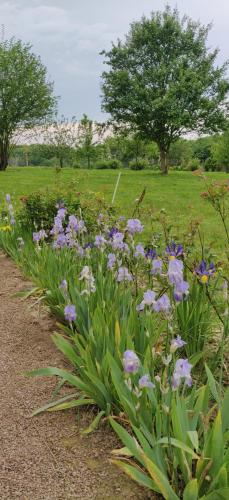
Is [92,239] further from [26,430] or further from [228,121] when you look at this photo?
[228,121]

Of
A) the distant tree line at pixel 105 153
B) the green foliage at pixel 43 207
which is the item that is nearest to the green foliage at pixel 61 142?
the distant tree line at pixel 105 153

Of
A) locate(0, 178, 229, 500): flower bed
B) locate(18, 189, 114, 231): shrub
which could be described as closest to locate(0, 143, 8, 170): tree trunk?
locate(18, 189, 114, 231): shrub

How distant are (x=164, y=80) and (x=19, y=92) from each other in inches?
312

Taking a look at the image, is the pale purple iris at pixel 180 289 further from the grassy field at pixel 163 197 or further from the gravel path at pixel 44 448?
the grassy field at pixel 163 197

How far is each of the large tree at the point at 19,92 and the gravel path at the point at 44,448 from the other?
76.0 ft

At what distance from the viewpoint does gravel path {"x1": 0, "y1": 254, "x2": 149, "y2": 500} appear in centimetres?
178

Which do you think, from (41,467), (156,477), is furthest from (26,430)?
(156,477)

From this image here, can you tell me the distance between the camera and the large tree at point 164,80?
66.5 feet

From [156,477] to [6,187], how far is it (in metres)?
14.1

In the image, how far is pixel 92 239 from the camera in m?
4.39

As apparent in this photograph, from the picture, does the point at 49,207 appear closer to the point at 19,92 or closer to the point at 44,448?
the point at 44,448

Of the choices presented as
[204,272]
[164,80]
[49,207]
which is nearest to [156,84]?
[164,80]

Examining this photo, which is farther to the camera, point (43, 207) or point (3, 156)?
point (3, 156)

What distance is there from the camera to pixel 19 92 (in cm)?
2400
